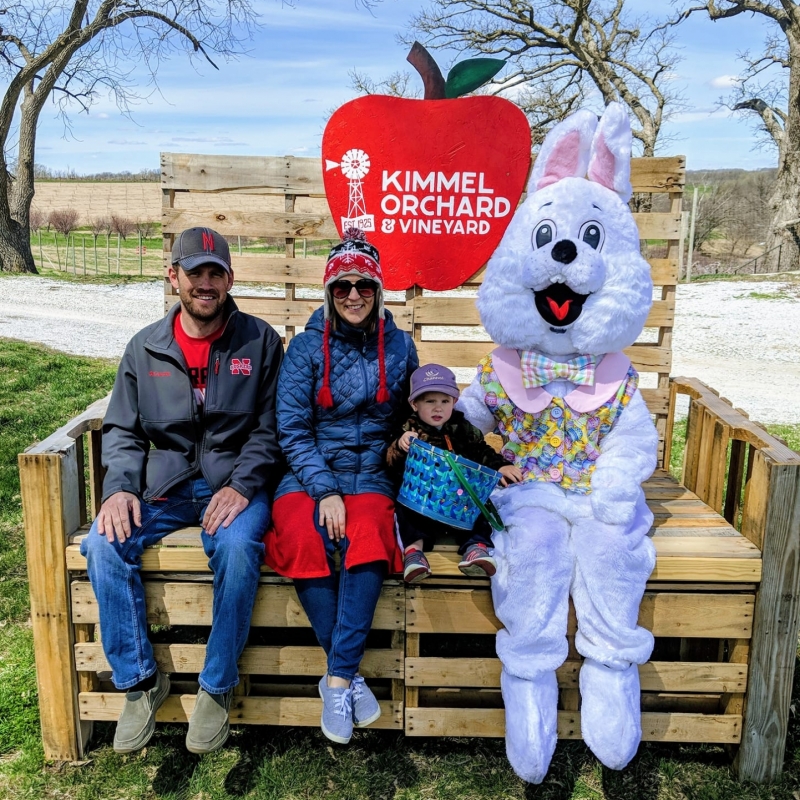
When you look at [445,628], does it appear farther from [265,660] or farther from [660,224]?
[660,224]

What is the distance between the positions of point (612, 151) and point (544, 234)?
0.44m

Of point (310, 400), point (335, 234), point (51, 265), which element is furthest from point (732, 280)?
point (51, 265)

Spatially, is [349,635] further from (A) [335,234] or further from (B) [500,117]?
(B) [500,117]

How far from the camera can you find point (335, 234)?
3982 millimetres

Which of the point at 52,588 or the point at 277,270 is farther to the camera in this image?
the point at 277,270

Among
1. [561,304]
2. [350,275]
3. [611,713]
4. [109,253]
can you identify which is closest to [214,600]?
[350,275]

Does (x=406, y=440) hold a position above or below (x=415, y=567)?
above

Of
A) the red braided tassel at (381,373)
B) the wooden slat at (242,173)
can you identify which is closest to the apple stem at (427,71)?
the wooden slat at (242,173)

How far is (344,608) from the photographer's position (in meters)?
2.59

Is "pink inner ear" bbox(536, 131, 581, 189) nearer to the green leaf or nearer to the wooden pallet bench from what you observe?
the green leaf

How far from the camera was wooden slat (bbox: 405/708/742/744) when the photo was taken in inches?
110

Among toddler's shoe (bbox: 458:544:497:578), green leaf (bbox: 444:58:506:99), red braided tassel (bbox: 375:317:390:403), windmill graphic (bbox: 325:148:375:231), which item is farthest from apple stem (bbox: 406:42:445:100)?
toddler's shoe (bbox: 458:544:497:578)

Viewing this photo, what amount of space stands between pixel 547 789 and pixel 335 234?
2.67 m

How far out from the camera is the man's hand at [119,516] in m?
2.66
